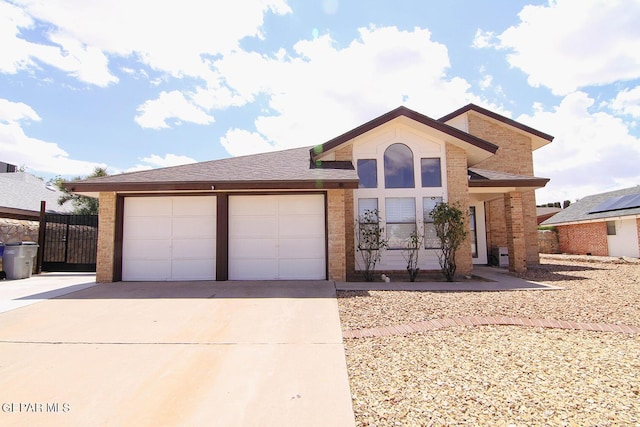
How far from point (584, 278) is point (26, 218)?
23647 millimetres

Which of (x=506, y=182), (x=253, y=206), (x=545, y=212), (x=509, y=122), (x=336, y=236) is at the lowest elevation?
(x=336, y=236)

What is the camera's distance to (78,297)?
777 cm

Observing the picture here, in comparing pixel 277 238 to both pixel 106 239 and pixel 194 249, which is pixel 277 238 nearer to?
pixel 194 249

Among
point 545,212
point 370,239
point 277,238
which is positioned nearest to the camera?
point 277,238

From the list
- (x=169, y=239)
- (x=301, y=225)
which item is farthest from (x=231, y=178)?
(x=169, y=239)

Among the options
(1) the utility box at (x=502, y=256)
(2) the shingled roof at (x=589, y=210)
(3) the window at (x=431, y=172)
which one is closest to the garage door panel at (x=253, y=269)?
(3) the window at (x=431, y=172)

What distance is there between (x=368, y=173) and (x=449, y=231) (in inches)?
125

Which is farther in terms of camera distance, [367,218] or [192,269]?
[367,218]

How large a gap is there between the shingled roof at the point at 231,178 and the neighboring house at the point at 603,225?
1858cm

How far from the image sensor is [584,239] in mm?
22438

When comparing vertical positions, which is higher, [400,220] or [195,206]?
[195,206]

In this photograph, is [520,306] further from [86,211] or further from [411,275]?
[86,211]

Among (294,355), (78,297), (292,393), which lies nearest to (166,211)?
(78,297)

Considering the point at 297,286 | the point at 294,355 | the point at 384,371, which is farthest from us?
the point at 297,286
